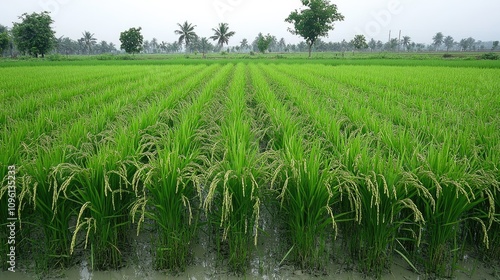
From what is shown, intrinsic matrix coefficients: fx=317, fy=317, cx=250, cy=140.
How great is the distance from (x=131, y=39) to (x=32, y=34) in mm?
13594

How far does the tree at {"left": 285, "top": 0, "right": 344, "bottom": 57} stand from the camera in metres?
46.1

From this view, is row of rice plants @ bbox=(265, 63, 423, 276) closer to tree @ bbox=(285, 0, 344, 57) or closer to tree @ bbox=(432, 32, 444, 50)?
tree @ bbox=(285, 0, 344, 57)

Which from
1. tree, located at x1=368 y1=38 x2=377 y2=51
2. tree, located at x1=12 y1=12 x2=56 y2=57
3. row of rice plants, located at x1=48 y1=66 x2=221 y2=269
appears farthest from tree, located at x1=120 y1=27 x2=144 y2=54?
tree, located at x1=368 y1=38 x2=377 y2=51

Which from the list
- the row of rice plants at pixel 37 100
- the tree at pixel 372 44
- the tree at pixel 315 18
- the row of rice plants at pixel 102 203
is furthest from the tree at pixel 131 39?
the tree at pixel 372 44

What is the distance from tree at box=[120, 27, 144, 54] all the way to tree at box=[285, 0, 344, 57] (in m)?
25.4

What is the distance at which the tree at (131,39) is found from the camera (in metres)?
51.7

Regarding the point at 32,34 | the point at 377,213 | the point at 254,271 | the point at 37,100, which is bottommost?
the point at 254,271

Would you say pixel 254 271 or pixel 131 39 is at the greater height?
pixel 131 39

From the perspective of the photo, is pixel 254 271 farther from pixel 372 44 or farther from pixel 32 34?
pixel 372 44

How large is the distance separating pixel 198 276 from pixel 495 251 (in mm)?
2068

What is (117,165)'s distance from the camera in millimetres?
2355

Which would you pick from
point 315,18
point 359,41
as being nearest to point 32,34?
point 315,18

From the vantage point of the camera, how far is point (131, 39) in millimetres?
52094

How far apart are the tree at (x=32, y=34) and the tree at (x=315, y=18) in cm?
3541
